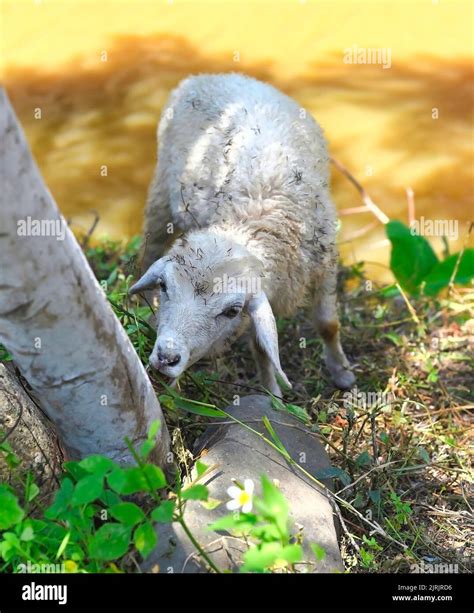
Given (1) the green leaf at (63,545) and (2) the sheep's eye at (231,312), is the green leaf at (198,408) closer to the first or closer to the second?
(2) the sheep's eye at (231,312)

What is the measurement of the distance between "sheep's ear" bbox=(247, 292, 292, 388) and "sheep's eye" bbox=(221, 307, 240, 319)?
0.06 m

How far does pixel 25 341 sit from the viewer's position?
2.79 m

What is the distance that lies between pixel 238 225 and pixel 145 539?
5.57 feet

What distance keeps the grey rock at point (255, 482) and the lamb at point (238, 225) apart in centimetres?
27

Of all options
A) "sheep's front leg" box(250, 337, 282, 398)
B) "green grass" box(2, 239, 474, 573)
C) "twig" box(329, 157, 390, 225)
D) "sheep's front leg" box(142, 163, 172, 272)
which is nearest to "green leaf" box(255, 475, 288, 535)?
"green grass" box(2, 239, 474, 573)

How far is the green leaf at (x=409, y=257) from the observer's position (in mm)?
5172

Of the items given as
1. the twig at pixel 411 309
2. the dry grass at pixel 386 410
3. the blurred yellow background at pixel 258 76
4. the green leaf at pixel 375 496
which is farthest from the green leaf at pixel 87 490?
the blurred yellow background at pixel 258 76

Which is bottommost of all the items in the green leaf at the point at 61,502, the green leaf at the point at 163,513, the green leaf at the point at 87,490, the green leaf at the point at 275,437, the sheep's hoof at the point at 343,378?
the sheep's hoof at the point at 343,378

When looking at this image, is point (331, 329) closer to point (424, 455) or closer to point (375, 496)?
point (424, 455)

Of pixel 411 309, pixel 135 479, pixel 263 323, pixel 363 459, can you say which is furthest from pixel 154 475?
pixel 411 309

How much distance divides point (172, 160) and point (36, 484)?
2.13 meters

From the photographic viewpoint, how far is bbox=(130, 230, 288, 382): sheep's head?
3527 mm

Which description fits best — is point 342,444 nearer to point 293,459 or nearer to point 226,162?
point 293,459

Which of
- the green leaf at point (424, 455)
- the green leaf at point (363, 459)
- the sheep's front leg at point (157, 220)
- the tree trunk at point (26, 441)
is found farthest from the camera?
the sheep's front leg at point (157, 220)
